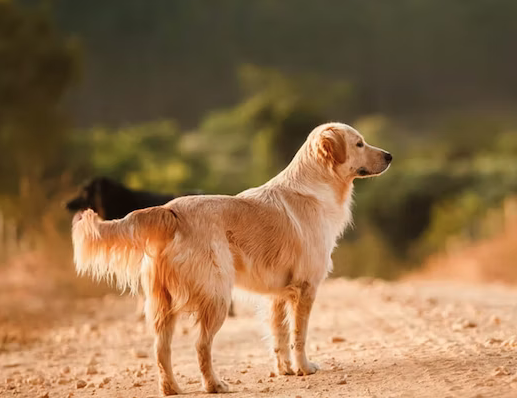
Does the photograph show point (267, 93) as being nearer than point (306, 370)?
No

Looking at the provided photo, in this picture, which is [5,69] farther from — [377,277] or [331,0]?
[331,0]

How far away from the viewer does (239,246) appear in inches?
255

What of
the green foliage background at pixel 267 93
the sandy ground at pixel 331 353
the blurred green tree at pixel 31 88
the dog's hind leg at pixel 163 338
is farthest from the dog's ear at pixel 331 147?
the green foliage background at pixel 267 93

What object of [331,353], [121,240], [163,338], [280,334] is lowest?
[331,353]

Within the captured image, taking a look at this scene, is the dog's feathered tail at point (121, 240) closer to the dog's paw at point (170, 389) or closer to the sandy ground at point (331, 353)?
the dog's paw at point (170, 389)

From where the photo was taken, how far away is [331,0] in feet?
141

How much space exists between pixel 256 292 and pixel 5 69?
795 inches

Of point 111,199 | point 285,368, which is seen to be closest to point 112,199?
point 111,199

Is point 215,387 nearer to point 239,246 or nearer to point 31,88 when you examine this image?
point 239,246

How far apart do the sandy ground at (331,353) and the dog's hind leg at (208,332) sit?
13cm

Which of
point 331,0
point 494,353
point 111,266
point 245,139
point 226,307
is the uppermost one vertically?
point 331,0

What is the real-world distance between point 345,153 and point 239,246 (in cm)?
145

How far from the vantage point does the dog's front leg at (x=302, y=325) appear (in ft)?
22.3

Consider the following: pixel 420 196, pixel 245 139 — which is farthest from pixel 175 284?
pixel 245 139
